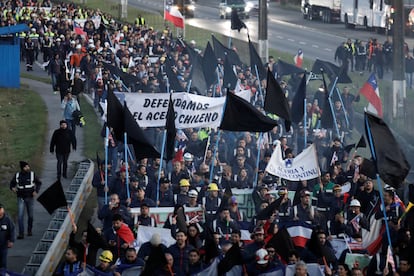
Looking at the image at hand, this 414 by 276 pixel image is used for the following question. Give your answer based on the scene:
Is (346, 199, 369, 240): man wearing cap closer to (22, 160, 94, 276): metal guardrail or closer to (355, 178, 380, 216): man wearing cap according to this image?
(355, 178, 380, 216): man wearing cap

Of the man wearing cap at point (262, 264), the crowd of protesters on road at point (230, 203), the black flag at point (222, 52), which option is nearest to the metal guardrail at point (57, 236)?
the crowd of protesters on road at point (230, 203)

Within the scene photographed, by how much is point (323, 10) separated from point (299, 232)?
5383 cm

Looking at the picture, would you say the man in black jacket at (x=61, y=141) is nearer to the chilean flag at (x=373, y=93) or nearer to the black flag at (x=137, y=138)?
the black flag at (x=137, y=138)

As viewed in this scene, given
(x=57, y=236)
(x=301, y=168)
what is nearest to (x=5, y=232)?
(x=57, y=236)

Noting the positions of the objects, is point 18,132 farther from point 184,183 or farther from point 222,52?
point 184,183

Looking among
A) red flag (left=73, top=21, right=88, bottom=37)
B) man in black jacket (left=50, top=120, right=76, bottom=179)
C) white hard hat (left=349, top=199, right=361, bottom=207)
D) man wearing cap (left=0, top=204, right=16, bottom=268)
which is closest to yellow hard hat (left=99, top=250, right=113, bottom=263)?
man wearing cap (left=0, top=204, right=16, bottom=268)

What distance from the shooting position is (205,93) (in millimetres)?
31656

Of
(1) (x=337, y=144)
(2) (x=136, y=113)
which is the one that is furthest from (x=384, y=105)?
(2) (x=136, y=113)

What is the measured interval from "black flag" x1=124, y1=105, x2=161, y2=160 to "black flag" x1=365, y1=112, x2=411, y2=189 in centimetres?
443

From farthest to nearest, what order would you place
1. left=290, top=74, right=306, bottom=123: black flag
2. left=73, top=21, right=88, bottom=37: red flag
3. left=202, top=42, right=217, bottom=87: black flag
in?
left=73, top=21, right=88, bottom=37: red flag, left=202, top=42, right=217, bottom=87: black flag, left=290, top=74, right=306, bottom=123: black flag

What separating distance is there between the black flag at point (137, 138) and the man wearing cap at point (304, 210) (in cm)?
243

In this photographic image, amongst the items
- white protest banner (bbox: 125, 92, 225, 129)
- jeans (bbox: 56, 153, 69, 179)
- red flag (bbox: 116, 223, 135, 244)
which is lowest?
jeans (bbox: 56, 153, 69, 179)

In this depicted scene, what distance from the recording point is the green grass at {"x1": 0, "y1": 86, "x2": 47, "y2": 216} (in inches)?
1103

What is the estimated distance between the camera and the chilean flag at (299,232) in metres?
17.5
